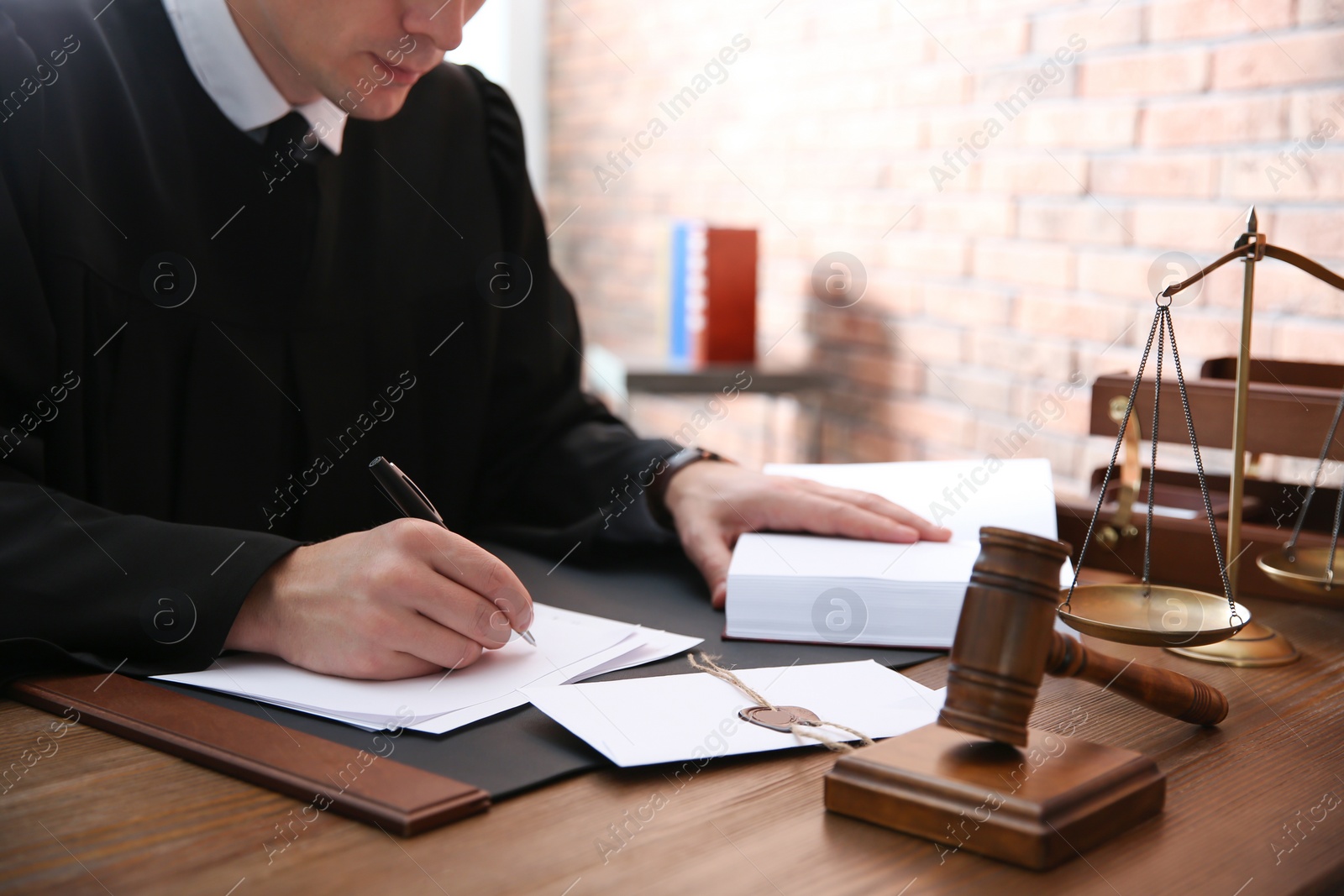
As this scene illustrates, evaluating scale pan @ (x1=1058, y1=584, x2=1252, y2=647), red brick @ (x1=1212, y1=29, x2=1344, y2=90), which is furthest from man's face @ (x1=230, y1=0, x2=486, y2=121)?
red brick @ (x1=1212, y1=29, x2=1344, y2=90)

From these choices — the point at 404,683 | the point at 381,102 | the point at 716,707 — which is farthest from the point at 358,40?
the point at 716,707

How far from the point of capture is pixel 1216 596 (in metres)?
1.05

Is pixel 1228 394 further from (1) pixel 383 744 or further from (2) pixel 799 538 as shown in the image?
(1) pixel 383 744

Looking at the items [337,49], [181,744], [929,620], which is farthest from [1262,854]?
[337,49]

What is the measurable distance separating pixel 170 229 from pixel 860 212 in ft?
6.47

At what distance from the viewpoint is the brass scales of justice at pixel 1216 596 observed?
3.08 ft

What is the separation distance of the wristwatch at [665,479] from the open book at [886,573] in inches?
6.6

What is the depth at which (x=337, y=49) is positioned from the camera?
1352 millimetres

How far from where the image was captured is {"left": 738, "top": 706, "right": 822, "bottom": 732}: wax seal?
0.87m

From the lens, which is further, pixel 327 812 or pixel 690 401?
pixel 690 401

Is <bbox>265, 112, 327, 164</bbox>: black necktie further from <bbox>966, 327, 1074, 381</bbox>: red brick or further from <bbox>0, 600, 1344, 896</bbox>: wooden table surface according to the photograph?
<bbox>966, 327, 1074, 381</bbox>: red brick

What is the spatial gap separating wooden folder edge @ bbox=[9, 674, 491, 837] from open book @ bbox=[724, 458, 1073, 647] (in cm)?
43

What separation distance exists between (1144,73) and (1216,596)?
144cm

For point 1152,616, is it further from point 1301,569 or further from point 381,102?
point 381,102
